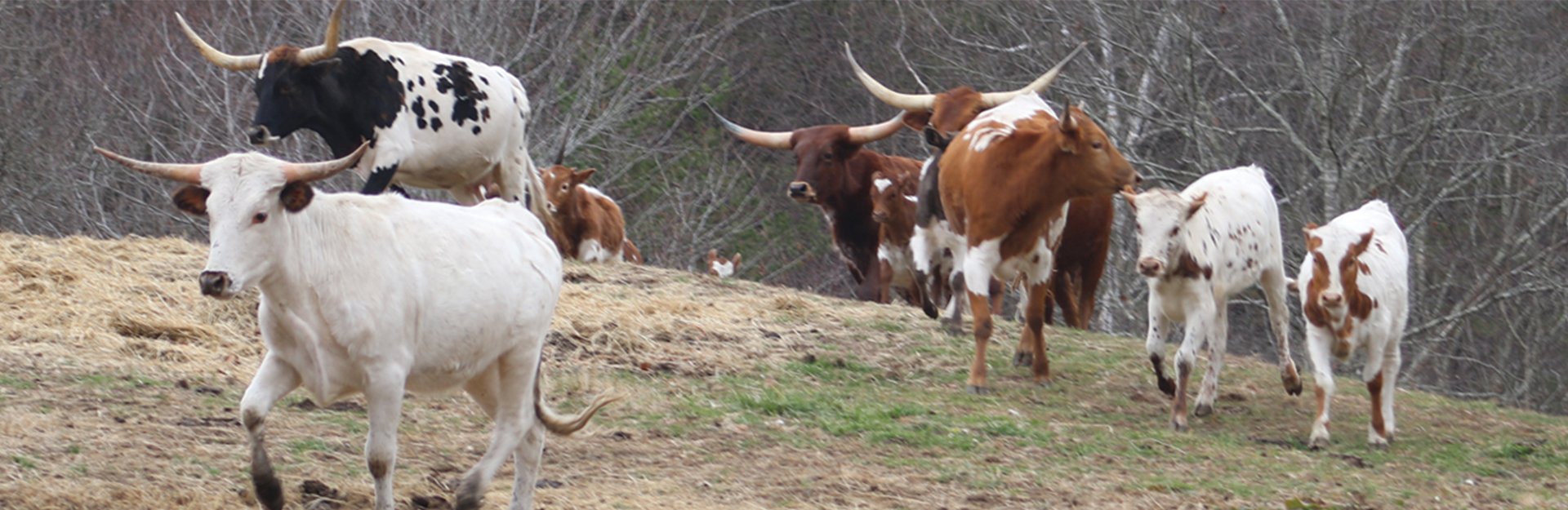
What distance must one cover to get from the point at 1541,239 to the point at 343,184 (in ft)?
48.1

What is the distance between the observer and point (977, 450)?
298 inches

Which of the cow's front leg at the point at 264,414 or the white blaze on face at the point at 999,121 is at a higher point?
the white blaze on face at the point at 999,121

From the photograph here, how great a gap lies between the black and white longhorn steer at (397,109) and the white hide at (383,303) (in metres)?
3.54

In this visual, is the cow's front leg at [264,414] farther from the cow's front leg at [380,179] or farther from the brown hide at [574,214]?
the brown hide at [574,214]

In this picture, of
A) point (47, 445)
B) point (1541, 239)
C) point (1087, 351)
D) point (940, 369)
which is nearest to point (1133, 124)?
point (1541, 239)

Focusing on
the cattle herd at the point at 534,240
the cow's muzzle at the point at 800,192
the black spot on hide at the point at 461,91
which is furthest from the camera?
the cow's muzzle at the point at 800,192

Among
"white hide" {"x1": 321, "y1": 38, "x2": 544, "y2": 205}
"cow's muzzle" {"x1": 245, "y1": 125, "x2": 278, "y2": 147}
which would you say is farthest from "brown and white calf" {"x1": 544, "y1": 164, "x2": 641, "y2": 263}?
"cow's muzzle" {"x1": 245, "y1": 125, "x2": 278, "y2": 147}

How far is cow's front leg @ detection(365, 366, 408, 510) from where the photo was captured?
16.7 feet

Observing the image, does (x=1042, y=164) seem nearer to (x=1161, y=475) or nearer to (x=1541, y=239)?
(x=1161, y=475)

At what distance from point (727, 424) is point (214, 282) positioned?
360 centimetres

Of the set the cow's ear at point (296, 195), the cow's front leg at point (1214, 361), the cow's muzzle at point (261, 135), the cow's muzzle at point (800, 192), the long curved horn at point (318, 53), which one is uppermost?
the long curved horn at point (318, 53)

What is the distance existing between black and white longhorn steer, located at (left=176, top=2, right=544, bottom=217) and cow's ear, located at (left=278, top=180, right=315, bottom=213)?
3.89 meters

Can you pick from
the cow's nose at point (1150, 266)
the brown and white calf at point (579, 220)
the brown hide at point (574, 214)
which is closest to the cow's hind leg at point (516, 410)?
the cow's nose at point (1150, 266)

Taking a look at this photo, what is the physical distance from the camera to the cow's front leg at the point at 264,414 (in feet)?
16.3
